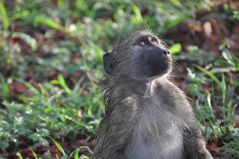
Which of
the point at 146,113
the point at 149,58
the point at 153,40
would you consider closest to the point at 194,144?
the point at 146,113

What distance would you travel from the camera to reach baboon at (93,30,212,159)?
5.07 metres

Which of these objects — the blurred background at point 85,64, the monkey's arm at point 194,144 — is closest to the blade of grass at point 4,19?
the blurred background at point 85,64

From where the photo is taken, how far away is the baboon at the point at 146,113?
5074mm

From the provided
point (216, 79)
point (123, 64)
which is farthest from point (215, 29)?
point (123, 64)

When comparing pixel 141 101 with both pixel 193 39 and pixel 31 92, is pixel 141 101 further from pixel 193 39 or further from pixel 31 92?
pixel 193 39

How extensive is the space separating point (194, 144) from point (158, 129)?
299mm

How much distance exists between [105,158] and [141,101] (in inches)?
20.7

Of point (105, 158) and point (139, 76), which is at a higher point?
point (139, 76)

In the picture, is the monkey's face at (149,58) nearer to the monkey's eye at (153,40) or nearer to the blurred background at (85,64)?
the monkey's eye at (153,40)

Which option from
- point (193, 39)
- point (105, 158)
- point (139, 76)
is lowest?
point (193, 39)

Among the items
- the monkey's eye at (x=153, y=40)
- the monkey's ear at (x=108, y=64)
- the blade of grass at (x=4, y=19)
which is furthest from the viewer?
the blade of grass at (x=4, y=19)

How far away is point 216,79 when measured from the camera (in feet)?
21.4

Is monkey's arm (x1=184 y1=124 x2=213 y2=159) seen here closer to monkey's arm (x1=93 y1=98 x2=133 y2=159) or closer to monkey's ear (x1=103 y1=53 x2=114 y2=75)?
monkey's arm (x1=93 y1=98 x2=133 y2=159)

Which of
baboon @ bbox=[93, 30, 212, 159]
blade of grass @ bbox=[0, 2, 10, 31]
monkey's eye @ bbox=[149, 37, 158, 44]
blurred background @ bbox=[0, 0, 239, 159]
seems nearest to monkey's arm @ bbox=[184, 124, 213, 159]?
Result: baboon @ bbox=[93, 30, 212, 159]
